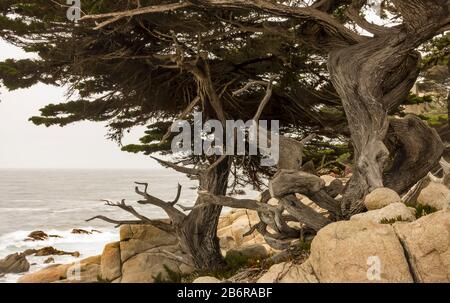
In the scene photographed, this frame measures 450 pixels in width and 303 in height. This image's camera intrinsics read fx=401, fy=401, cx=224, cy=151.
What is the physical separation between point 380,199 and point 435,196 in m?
1.12

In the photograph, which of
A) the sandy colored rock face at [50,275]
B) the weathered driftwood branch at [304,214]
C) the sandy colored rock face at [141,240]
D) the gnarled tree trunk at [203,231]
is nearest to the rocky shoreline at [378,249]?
the weathered driftwood branch at [304,214]

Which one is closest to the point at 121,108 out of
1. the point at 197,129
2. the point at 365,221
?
the point at 197,129

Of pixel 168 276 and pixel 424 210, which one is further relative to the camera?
pixel 168 276

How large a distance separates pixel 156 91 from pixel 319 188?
15.8 ft

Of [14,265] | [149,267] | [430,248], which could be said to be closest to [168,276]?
[149,267]

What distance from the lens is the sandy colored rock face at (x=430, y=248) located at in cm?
477

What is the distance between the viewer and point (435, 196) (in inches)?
262

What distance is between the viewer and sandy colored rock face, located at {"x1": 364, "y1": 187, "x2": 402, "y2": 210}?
6.28 m

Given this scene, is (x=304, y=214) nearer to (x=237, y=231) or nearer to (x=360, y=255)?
(x=360, y=255)

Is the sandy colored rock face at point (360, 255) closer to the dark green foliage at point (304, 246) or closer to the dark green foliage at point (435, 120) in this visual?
the dark green foliage at point (304, 246)

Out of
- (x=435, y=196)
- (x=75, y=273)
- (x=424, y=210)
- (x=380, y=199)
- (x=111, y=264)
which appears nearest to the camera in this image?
(x=380, y=199)

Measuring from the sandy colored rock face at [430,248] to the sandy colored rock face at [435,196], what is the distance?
163 cm

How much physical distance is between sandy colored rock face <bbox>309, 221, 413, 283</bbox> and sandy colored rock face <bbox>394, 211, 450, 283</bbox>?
0.47ft

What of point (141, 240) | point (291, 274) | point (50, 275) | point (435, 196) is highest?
point (435, 196)
